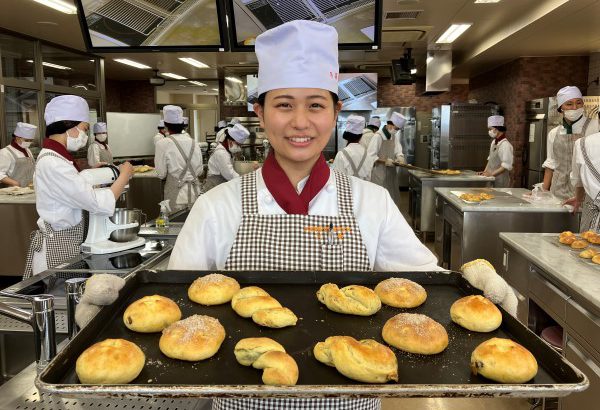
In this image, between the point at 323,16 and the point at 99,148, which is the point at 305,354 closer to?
the point at 323,16

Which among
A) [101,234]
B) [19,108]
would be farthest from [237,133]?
[101,234]

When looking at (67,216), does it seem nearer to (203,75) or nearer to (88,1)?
(88,1)

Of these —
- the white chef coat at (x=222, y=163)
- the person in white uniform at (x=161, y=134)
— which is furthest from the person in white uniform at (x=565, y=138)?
the person in white uniform at (x=161, y=134)

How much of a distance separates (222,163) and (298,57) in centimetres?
511

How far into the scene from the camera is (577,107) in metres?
4.74

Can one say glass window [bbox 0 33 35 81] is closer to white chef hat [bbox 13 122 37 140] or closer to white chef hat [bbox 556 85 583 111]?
white chef hat [bbox 13 122 37 140]

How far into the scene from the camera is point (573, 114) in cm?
471

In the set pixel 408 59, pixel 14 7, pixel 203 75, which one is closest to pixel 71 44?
pixel 14 7

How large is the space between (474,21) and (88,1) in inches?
206

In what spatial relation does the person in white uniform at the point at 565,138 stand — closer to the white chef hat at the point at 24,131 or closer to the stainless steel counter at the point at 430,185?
the stainless steel counter at the point at 430,185

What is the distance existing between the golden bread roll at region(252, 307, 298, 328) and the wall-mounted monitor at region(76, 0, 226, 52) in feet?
7.28

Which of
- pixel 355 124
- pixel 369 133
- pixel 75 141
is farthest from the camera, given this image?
pixel 369 133

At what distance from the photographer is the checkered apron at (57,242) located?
Answer: 9.44 ft

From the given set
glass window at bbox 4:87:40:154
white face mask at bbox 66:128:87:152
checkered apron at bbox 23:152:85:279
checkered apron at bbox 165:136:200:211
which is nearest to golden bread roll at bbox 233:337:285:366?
checkered apron at bbox 23:152:85:279
